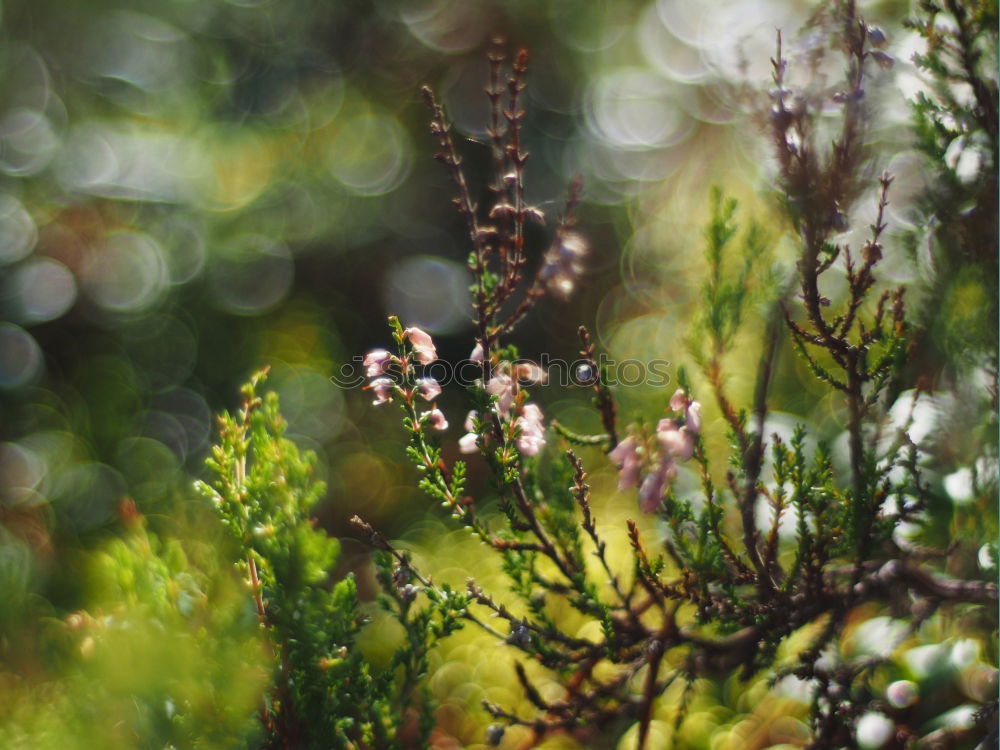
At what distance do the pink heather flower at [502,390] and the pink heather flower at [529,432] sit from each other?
22 mm

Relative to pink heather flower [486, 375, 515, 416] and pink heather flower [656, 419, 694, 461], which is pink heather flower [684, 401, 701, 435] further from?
pink heather flower [486, 375, 515, 416]

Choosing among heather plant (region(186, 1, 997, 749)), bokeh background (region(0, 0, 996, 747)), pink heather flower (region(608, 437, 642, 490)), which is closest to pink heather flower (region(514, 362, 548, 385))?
heather plant (region(186, 1, 997, 749))

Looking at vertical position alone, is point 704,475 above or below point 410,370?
below

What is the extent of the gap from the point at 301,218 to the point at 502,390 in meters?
1.94

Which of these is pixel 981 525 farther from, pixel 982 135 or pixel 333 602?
pixel 333 602

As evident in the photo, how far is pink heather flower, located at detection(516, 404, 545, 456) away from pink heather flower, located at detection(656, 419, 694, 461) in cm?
13

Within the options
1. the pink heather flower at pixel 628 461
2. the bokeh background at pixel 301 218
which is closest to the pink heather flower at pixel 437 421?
the pink heather flower at pixel 628 461

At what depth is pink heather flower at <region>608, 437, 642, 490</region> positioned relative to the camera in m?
0.83

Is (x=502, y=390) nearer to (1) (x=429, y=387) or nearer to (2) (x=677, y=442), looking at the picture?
(1) (x=429, y=387)

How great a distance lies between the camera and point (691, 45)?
8.39ft

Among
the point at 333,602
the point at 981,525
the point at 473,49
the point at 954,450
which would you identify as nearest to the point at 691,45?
the point at 473,49

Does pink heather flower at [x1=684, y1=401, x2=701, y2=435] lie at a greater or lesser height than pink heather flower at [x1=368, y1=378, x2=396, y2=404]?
lesser

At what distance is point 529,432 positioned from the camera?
866 mm

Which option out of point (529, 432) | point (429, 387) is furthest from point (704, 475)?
point (429, 387)
